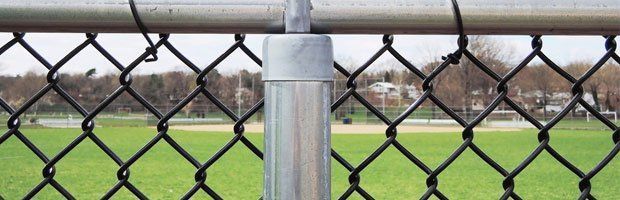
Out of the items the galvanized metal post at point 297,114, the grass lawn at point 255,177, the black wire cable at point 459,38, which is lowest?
the grass lawn at point 255,177

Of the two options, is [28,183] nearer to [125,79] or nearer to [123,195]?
[123,195]

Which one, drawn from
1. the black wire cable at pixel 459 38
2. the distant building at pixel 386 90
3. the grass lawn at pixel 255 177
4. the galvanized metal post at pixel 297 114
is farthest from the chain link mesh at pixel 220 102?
the distant building at pixel 386 90

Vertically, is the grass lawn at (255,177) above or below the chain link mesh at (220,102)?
below

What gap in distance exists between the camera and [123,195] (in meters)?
9.77

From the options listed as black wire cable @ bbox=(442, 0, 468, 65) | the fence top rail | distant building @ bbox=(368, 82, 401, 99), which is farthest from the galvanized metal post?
distant building @ bbox=(368, 82, 401, 99)

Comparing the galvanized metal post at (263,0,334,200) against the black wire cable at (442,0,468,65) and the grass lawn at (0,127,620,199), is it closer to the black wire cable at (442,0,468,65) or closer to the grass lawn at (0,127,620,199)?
the black wire cable at (442,0,468,65)

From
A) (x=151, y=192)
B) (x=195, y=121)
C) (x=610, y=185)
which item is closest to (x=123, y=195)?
(x=151, y=192)

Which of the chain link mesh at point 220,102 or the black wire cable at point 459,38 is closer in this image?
the black wire cable at point 459,38

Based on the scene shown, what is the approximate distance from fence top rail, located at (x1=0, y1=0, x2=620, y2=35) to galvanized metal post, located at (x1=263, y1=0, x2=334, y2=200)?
0.07m

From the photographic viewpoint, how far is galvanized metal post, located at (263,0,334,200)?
500 millimetres

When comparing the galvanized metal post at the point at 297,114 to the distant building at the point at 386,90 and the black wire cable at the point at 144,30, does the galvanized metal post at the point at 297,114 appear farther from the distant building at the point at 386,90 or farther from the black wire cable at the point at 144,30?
the distant building at the point at 386,90

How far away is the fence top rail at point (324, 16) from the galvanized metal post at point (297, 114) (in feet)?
0.22

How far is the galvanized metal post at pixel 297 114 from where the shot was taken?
0.50m

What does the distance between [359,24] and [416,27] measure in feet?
0.22
